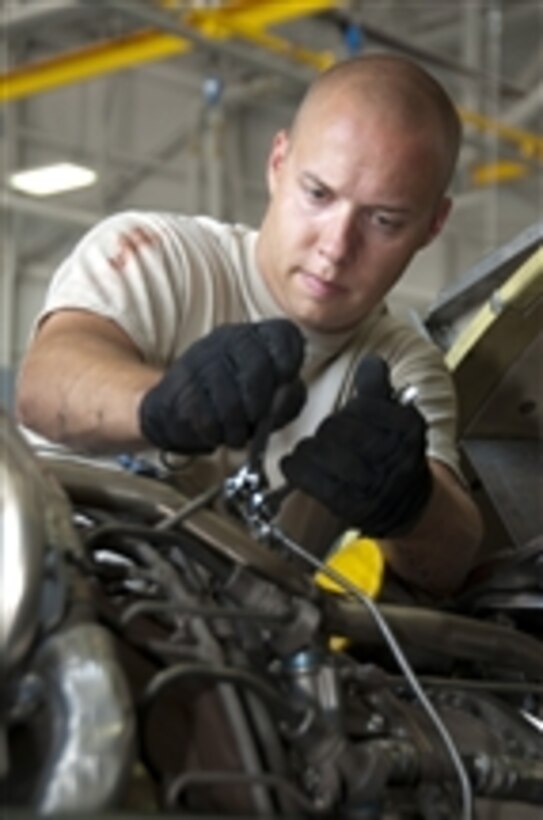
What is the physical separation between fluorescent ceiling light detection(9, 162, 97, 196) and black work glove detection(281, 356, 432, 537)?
6360 millimetres

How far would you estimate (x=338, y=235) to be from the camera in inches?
70.4

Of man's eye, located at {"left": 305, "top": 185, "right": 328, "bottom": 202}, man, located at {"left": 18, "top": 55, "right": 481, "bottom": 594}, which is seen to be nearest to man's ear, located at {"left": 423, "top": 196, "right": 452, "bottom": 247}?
man, located at {"left": 18, "top": 55, "right": 481, "bottom": 594}

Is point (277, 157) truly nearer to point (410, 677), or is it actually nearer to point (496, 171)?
point (410, 677)

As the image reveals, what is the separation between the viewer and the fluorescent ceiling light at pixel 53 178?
7.62 meters

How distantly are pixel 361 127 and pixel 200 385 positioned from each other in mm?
680

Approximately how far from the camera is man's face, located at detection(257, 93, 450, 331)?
5.89 feet

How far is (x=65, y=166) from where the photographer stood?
7586mm

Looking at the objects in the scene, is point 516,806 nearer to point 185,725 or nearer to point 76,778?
point 185,725

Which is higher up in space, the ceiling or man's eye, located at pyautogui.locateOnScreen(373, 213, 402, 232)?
man's eye, located at pyautogui.locateOnScreen(373, 213, 402, 232)

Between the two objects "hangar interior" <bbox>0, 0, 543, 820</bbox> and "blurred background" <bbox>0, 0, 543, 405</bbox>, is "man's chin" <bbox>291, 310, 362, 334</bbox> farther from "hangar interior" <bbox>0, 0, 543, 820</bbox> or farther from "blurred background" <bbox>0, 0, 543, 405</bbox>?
"blurred background" <bbox>0, 0, 543, 405</bbox>

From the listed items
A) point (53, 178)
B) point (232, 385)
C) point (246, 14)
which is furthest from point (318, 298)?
point (53, 178)

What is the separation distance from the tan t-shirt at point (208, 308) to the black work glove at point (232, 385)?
0.45 metres

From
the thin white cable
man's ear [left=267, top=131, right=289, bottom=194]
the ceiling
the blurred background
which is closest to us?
the thin white cable

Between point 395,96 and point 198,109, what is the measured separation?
832 centimetres
